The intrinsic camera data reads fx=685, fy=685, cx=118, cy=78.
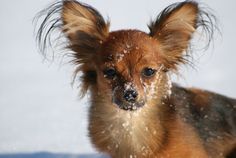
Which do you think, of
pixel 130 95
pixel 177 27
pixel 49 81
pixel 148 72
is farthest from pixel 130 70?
pixel 49 81

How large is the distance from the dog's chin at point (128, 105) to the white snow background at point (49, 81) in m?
0.76

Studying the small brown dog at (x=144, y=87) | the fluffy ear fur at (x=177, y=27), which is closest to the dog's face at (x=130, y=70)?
the small brown dog at (x=144, y=87)

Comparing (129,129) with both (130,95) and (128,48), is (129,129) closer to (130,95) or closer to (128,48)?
(130,95)

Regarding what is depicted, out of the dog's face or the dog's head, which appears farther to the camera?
the dog's head

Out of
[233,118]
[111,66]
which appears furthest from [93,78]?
[233,118]

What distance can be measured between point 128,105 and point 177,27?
3.54ft

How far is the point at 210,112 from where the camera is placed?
7.10 metres

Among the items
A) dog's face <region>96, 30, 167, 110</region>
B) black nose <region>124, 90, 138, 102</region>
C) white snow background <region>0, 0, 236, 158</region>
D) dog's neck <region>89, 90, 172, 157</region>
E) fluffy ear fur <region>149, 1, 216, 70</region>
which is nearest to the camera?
black nose <region>124, 90, 138, 102</region>

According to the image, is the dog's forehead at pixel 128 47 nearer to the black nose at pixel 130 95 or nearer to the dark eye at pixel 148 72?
the dark eye at pixel 148 72

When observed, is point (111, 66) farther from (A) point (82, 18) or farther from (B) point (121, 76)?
(A) point (82, 18)

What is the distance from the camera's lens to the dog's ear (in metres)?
6.82

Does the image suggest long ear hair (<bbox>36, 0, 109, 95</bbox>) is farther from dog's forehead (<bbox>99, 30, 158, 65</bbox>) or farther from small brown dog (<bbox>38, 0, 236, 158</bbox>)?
dog's forehead (<bbox>99, 30, 158, 65</bbox>)

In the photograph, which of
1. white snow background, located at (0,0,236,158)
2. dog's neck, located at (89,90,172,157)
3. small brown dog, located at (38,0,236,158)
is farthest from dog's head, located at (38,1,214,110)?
white snow background, located at (0,0,236,158)

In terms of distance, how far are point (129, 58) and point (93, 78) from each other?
2.09 ft
